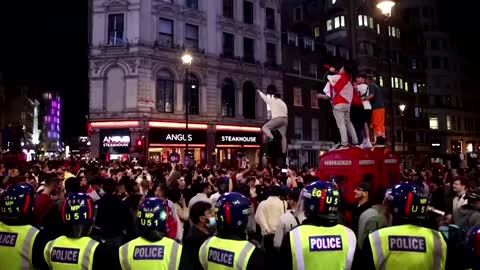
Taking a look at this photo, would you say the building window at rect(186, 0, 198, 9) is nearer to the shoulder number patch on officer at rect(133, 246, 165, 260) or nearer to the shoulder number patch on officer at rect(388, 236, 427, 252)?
the shoulder number patch on officer at rect(133, 246, 165, 260)

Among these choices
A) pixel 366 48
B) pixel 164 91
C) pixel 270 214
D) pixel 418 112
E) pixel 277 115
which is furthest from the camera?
pixel 418 112

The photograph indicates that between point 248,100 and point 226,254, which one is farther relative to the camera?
point 248,100

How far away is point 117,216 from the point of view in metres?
7.64

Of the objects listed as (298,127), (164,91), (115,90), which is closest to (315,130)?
(298,127)

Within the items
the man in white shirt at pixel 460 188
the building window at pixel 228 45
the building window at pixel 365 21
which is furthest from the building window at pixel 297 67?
the man in white shirt at pixel 460 188

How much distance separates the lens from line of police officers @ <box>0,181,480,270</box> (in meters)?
3.99

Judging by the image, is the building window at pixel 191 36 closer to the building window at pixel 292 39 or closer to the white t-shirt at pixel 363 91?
the building window at pixel 292 39

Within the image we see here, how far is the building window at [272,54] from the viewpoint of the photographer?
38.9 m

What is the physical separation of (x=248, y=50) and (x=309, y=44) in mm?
8772

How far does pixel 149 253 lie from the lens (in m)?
4.07

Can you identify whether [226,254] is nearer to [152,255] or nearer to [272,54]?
[152,255]

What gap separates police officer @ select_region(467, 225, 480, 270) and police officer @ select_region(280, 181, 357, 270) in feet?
3.21

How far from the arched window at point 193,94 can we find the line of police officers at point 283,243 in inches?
1148

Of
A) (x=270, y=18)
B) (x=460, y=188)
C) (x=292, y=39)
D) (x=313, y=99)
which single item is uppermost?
(x=270, y=18)
